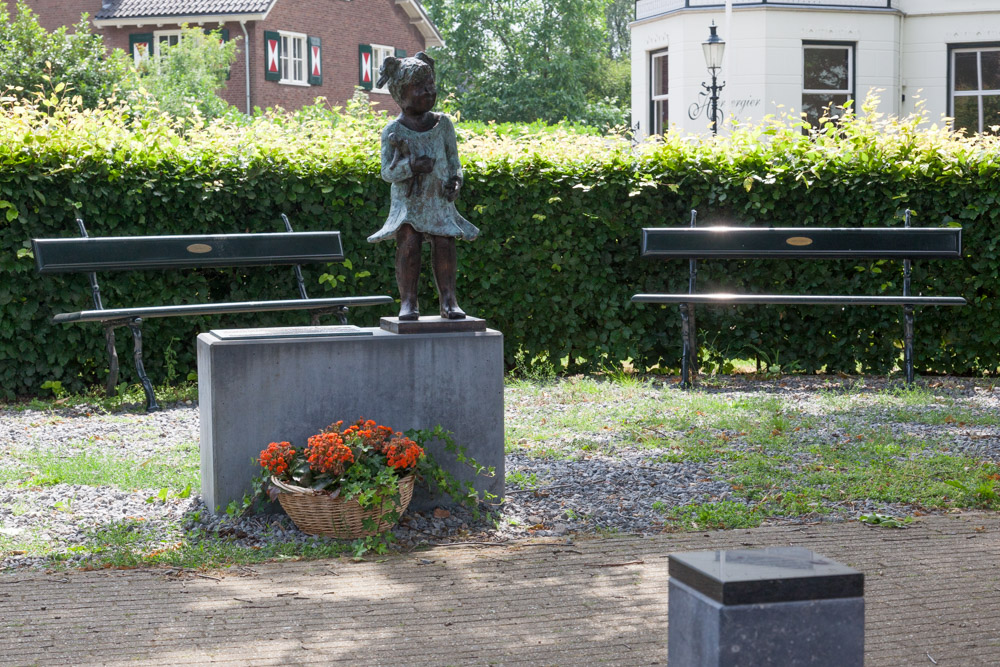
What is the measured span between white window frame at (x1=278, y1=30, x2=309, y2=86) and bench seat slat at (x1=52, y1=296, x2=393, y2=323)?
2995 cm

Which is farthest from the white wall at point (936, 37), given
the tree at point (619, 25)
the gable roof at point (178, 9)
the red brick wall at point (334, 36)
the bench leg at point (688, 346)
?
the tree at point (619, 25)

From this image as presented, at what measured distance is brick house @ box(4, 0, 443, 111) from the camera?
35.9 metres

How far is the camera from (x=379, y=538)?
16.5 ft

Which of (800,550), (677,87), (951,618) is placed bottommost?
(951,618)

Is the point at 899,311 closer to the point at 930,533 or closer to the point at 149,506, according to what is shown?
the point at 930,533

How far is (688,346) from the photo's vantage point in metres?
9.44

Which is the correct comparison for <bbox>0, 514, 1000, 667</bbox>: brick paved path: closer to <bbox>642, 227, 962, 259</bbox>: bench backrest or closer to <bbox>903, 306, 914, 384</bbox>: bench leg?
<bbox>903, 306, 914, 384</bbox>: bench leg

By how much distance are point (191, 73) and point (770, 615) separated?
2935 cm

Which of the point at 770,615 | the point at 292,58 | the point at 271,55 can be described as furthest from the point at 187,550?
the point at 292,58

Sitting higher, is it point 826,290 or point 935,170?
point 935,170

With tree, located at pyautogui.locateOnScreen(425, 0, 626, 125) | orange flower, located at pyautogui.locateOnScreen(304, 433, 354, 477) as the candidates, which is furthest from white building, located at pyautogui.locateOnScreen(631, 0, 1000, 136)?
tree, located at pyautogui.locateOnScreen(425, 0, 626, 125)

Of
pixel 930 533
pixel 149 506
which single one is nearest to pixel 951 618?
pixel 930 533

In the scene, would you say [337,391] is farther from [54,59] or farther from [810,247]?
[54,59]

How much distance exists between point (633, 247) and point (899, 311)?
2.36 meters
